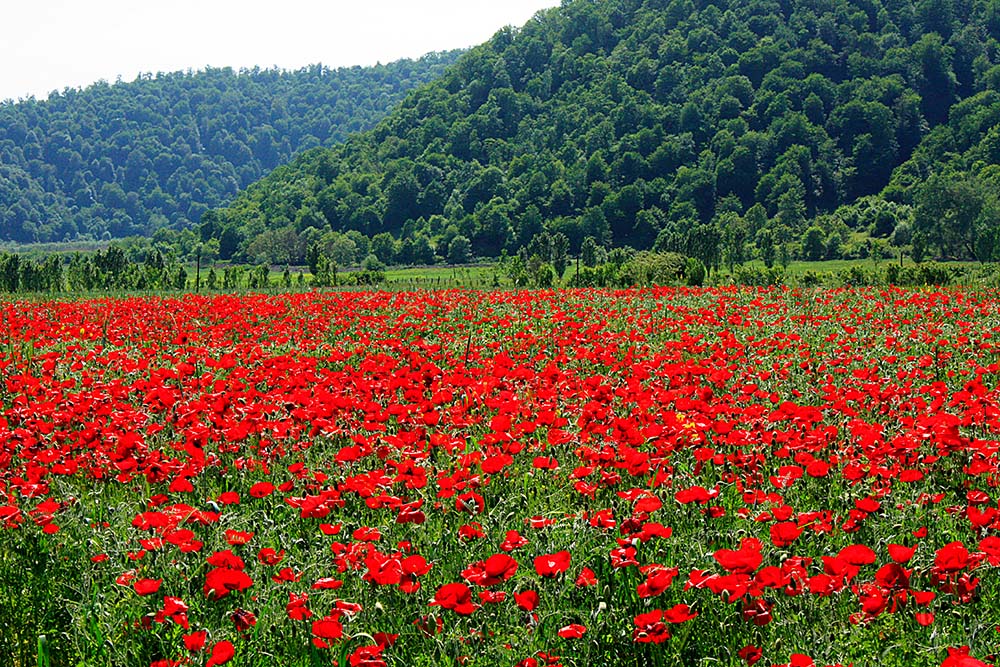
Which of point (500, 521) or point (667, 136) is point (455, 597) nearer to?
point (500, 521)

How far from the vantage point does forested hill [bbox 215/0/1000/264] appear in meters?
113

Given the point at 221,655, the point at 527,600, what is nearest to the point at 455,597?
the point at 527,600

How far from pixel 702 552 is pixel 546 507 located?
1.14m

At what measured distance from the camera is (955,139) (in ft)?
365

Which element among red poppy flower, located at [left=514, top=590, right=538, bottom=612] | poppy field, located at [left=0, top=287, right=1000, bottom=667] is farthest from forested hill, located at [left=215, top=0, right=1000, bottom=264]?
red poppy flower, located at [left=514, top=590, right=538, bottom=612]

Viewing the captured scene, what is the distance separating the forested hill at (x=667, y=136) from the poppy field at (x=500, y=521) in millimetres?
100242

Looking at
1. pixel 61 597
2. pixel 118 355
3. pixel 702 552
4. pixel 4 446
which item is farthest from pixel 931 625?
pixel 118 355

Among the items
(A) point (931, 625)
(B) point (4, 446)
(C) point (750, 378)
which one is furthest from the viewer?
(C) point (750, 378)

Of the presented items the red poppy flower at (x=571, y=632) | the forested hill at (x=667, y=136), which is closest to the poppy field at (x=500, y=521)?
the red poppy flower at (x=571, y=632)

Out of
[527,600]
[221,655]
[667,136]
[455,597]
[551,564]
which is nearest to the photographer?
[221,655]

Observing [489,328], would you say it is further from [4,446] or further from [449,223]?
[449,223]

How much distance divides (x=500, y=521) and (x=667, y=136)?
399 ft

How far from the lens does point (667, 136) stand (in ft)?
392

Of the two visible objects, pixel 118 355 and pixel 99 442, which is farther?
pixel 118 355
